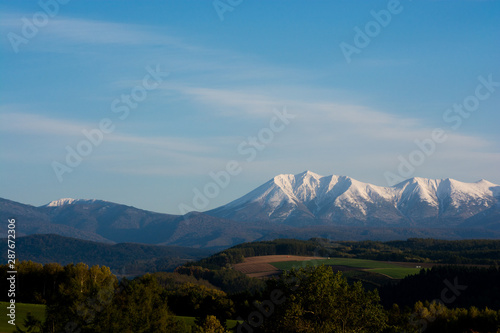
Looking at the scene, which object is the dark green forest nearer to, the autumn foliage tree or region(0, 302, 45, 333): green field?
the autumn foliage tree

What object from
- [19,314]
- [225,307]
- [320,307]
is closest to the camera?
[320,307]

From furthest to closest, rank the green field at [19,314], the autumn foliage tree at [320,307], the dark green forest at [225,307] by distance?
the green field at [19,314] → the dark green forest at [225,307] → the autumn foliage tree at [320,307]

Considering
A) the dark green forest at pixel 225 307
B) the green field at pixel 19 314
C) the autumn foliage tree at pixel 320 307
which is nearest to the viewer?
the autumn foliage tree at pixel 320 307

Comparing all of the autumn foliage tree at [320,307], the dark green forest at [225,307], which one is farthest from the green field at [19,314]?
the autumn foliage tree at [320,307]

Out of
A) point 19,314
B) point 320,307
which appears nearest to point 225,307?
point 19,314

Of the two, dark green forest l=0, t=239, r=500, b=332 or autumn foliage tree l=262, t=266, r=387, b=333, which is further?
dark green forest l=0, t=239, r=500, b=332

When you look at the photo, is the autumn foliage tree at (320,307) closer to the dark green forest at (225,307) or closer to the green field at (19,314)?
the dark green forest at (225,307)

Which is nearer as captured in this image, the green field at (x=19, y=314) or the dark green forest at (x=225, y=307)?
the dark green forest at (x=225, y=307)

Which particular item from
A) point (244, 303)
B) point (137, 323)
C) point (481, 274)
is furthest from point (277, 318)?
point (481, 274)

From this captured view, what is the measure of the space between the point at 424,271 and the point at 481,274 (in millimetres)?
17658

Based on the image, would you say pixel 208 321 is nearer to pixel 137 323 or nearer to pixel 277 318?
pixel 137 323

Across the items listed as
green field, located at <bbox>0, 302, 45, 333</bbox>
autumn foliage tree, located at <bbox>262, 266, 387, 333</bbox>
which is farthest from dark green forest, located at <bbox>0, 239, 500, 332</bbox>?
green field, located at <bbox>0, 302, 45, 333</bbox>

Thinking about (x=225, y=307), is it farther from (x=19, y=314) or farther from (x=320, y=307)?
(x=320, y=307)

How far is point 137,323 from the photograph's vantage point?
64.4 meters
